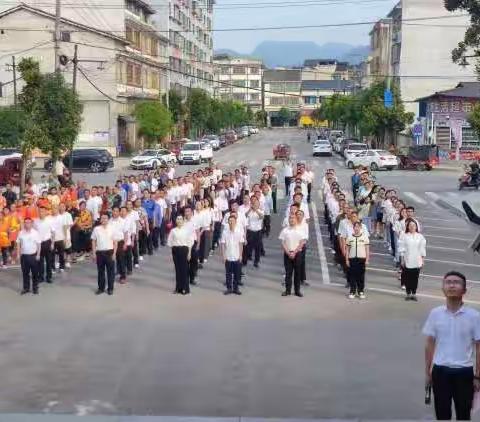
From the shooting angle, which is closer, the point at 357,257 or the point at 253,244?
the point at 357,257

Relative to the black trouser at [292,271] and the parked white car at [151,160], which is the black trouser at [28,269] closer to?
the black trouser at [292,271]

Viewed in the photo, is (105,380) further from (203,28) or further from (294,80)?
(294,80)

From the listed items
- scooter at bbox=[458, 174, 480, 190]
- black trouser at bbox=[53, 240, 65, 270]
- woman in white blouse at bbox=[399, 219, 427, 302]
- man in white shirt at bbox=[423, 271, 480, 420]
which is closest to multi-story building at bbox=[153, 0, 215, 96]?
scooter at bbox=[458, 174, 480, 190]

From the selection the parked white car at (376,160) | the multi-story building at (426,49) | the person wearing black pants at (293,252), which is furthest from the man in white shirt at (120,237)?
the multi-story building at (426,49)

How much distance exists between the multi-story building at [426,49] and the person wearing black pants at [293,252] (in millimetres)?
61697

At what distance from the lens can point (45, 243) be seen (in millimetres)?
16891

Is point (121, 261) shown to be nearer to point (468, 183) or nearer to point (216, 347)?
point (216, 347)

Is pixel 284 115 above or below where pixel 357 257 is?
below

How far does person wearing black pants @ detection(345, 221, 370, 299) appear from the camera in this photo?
15.3 metres

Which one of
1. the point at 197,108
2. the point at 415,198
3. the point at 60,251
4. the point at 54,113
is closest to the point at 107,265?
the point at 60,251

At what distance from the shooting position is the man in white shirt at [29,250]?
15.9 metres

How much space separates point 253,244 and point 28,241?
16.0ft

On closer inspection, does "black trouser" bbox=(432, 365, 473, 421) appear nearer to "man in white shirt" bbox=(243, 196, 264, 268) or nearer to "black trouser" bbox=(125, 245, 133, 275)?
"black trouser" bbox=(125, 245, 133, 275)

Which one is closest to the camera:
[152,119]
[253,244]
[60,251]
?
[60,251]
